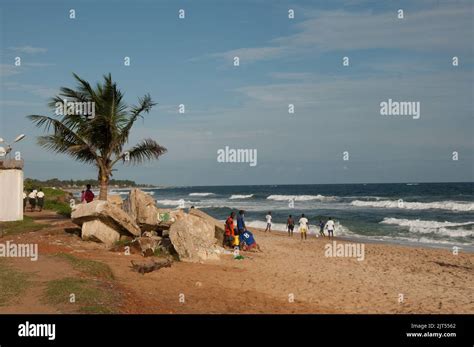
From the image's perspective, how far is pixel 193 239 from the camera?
56.2 ft

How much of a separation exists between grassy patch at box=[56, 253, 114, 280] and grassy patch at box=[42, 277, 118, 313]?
4.26ft

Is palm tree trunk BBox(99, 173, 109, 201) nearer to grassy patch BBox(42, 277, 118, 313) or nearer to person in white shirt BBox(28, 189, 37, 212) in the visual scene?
grassy patch BBox(42, 277, 118, 313)

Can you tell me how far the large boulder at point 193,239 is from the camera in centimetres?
1644

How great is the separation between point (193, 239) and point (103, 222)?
3.12m

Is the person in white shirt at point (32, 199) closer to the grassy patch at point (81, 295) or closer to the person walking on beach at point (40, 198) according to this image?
the person walking on beach at point (40, 198)

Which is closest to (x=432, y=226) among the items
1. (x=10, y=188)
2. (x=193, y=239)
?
(x=193, y=239)

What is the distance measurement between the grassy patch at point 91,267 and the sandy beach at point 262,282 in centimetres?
20

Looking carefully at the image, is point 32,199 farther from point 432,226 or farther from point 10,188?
point 432,226

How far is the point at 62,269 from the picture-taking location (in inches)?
495

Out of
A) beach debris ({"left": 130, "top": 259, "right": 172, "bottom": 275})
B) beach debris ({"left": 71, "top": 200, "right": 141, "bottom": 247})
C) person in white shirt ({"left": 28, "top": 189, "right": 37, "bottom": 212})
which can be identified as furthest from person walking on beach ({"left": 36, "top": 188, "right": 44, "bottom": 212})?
beach debris ({"left": 130, "top": 259, "right": 172, "bottom": 275})

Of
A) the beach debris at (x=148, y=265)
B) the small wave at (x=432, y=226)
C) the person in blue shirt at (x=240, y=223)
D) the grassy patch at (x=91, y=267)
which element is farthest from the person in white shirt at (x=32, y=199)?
the small wave at (x=432, y=226)
